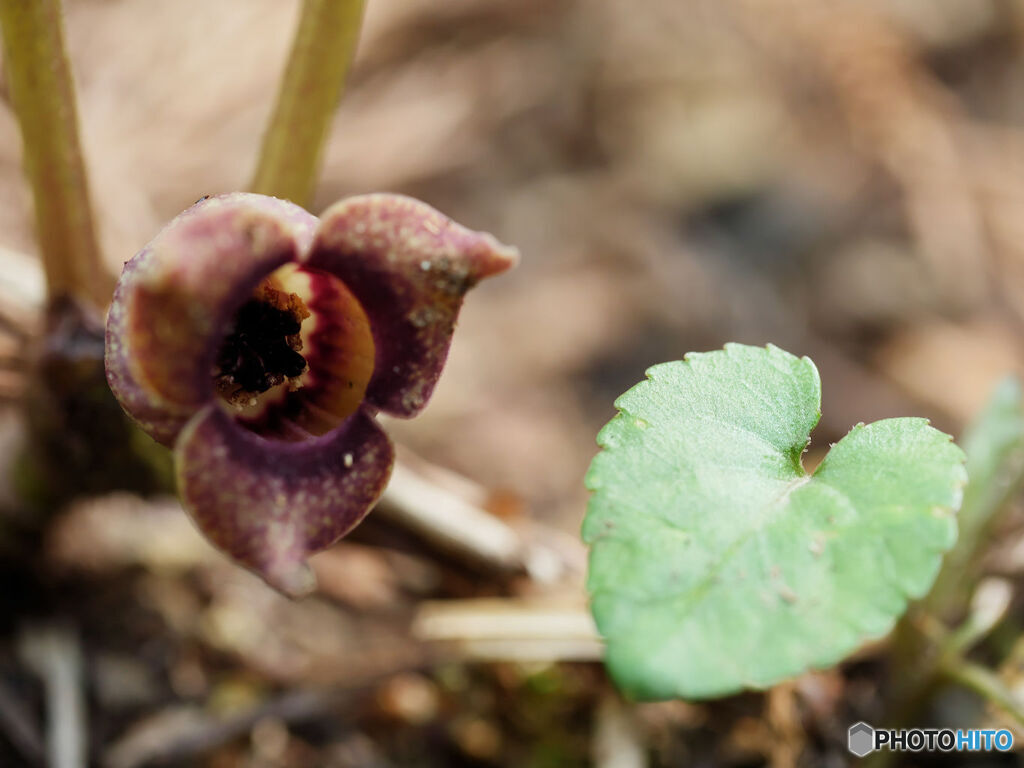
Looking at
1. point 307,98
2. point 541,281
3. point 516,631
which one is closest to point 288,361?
point 307,98

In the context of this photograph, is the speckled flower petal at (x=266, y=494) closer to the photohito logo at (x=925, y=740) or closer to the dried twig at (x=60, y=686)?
the dried twig at (x=60, y=686)

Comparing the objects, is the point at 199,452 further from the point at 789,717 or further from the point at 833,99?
the point at 833,99

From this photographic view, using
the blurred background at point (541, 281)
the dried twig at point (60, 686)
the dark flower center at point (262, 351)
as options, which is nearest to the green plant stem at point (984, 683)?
the blurred background at point (541, 281)

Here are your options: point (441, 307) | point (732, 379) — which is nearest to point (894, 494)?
point (732, 379)

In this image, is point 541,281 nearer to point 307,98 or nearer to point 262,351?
point 307,98

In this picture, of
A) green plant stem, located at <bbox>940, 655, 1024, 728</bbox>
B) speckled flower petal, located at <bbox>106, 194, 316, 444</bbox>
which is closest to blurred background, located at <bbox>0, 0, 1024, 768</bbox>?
green plant stem, located at <bbox>940, 655, 1024, 728</bbox>
